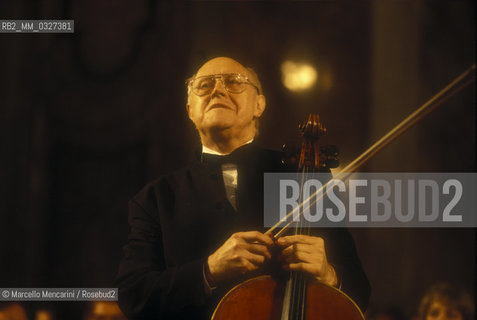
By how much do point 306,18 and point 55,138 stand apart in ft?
3.88

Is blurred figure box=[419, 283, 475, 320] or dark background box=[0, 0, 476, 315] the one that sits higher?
dark background box=[0, 0, 476, 315]

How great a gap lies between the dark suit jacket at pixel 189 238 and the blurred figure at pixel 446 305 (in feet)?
2.57

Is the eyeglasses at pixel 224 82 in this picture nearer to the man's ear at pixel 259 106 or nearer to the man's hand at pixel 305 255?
the man's ear at pixel 259 106

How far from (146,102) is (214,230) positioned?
1.00 m

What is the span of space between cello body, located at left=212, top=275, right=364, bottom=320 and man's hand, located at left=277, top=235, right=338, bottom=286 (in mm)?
45

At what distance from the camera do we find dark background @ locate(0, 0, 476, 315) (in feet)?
7.70

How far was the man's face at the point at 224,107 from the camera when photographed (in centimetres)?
189

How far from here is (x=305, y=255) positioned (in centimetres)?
155

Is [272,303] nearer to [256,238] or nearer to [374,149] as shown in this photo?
[256,238]

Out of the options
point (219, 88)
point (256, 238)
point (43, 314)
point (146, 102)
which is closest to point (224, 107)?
point (219, 88)

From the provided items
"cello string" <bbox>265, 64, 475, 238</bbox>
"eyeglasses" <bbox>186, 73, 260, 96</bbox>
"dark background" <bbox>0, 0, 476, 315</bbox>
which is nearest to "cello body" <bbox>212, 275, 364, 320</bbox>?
"cello string" <bbox>265, 64, 475, 238</bbox>

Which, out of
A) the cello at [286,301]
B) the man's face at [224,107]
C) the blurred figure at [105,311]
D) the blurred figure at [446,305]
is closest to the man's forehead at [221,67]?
the man's face at [224,107]

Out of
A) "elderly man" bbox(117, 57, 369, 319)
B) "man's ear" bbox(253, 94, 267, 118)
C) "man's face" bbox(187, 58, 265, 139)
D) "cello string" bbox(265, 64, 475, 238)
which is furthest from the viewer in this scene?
"man's ear" bbox(253, 94, 267, 118)

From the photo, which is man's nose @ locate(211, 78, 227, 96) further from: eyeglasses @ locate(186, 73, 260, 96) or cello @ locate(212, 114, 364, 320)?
cello @ locate(212, 114, 364, 320)
